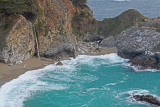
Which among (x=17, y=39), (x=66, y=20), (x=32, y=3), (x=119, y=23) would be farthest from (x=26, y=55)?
(x=119, y=23)

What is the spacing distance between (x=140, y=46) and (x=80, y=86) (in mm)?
16423

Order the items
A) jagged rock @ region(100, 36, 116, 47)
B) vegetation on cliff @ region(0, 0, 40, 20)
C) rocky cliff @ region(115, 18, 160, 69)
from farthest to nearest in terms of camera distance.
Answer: jagged rock @ region(100, 36, 116, 47) < rocky cliff @ region(115, 18, 160, 69) < vegetation on cliff @ region(0, 0, 40, 20)

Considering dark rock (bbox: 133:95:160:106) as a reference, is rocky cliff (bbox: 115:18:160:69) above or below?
above

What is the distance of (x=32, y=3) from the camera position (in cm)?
4797

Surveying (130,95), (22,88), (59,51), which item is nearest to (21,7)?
(59,51)

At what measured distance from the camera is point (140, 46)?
4888cm

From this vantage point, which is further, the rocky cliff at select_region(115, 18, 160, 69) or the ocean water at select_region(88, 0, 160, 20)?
the ocean water at select_region(88, 0, 160, 20)

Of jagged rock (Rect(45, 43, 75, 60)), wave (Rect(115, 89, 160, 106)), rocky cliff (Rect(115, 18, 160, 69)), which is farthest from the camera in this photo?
jagged rock (Rect(45, 43, 75, 60))

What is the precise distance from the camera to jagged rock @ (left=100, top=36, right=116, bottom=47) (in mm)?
60375

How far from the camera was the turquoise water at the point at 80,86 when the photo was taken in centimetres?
3306

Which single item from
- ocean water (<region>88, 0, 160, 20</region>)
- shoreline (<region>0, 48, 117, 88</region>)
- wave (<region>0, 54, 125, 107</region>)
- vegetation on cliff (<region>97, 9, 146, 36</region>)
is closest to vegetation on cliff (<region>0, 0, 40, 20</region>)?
shoreline (<region>0, 48, 117, 88</region>)

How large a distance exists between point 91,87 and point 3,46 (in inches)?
639

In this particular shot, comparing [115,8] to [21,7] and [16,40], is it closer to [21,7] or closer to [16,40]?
[21,7]

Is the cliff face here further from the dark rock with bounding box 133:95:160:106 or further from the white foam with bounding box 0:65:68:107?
the dark rock with bounding box 133:95:160:106
